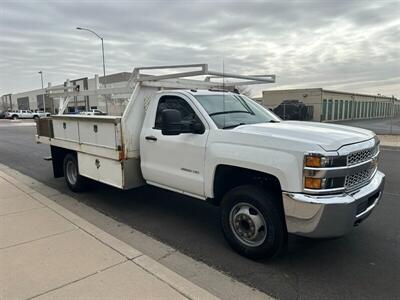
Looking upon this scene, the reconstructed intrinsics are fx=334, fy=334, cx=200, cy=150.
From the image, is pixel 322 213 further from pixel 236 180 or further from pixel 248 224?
pixel 236 180

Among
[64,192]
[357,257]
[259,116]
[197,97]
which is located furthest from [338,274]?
[64,192]

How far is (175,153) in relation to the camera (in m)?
4.48

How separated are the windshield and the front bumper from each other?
4.28 feet

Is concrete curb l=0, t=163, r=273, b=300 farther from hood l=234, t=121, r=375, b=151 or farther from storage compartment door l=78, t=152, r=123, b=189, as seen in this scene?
hood l=234, t=121, r=375, b=151

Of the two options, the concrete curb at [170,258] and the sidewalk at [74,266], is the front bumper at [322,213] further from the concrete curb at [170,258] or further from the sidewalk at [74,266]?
the sidewalk at [74,266]

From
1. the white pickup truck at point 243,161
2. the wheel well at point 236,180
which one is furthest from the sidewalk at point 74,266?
the wheel well at point 236,180

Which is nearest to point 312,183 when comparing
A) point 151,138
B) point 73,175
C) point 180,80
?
point 151,138

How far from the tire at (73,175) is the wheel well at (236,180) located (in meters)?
3.32

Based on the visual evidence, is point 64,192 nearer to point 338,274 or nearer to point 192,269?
point 192,269

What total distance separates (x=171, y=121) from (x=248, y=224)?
1.52m

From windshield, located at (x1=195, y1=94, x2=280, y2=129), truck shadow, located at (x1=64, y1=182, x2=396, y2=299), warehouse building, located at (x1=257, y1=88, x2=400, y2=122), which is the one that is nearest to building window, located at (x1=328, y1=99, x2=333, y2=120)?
warehouse building, located at (x1=257, y1=88, x2=400, y2=122)

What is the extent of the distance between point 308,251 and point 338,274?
22.1 inches

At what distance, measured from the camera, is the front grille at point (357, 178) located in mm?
3354

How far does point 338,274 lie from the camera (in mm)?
3441
